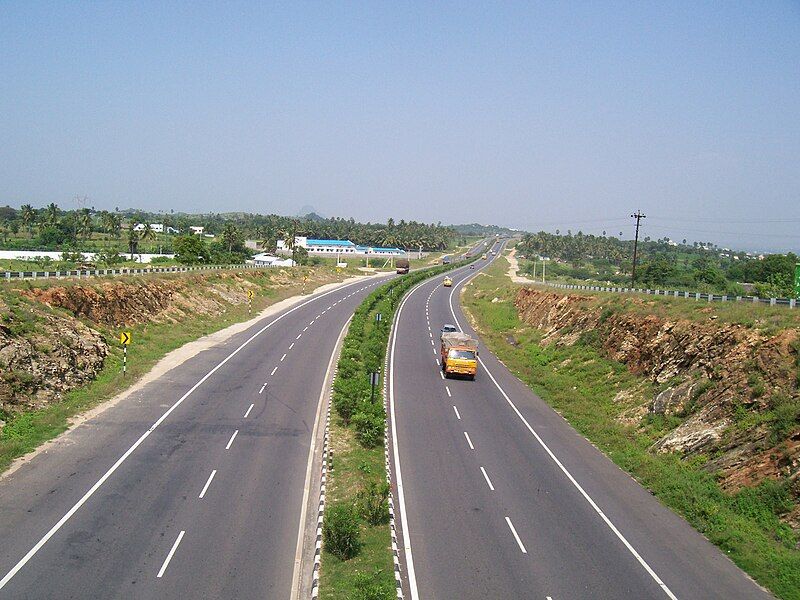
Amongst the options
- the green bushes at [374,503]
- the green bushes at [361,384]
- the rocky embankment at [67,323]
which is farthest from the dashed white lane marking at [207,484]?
the rocky embankment at [67,323]

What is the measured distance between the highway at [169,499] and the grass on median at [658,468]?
11718mm

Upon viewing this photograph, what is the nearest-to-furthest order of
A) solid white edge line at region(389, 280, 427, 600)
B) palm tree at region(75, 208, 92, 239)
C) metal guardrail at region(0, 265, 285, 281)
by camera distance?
solid white edge line at region(389, 280, 427, 600)
metal guardrail at region(0, 265, 285, 281)
palm tree at region(75, 208, 92, 239)

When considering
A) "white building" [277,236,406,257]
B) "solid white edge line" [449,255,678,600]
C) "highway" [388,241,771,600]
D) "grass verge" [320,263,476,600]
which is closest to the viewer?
"grass verge" [320,263,476,600]

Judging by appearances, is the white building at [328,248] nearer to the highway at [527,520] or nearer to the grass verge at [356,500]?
the grass verge at [356,500]

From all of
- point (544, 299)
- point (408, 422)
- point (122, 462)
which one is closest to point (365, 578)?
point (122, 462)

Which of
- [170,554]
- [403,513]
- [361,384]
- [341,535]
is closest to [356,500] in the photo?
[403,513]

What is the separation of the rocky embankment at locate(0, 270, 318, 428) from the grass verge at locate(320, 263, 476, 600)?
42.5 feet

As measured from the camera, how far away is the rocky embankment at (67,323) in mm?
27922

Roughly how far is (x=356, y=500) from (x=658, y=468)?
11567mm

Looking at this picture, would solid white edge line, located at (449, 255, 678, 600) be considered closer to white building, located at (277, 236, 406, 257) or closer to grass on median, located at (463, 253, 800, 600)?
grass on median, located at (463, 253, 800, 600)

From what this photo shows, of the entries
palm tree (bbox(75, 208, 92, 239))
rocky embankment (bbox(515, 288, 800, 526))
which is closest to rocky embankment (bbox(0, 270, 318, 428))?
rocky embankment (bbox(515, 288, 800, 526))

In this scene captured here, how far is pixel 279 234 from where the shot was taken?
17525 centimetres

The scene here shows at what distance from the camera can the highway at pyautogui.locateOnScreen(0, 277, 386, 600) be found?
1448cm

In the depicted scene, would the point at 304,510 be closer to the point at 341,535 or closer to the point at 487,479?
the point at 341,535
